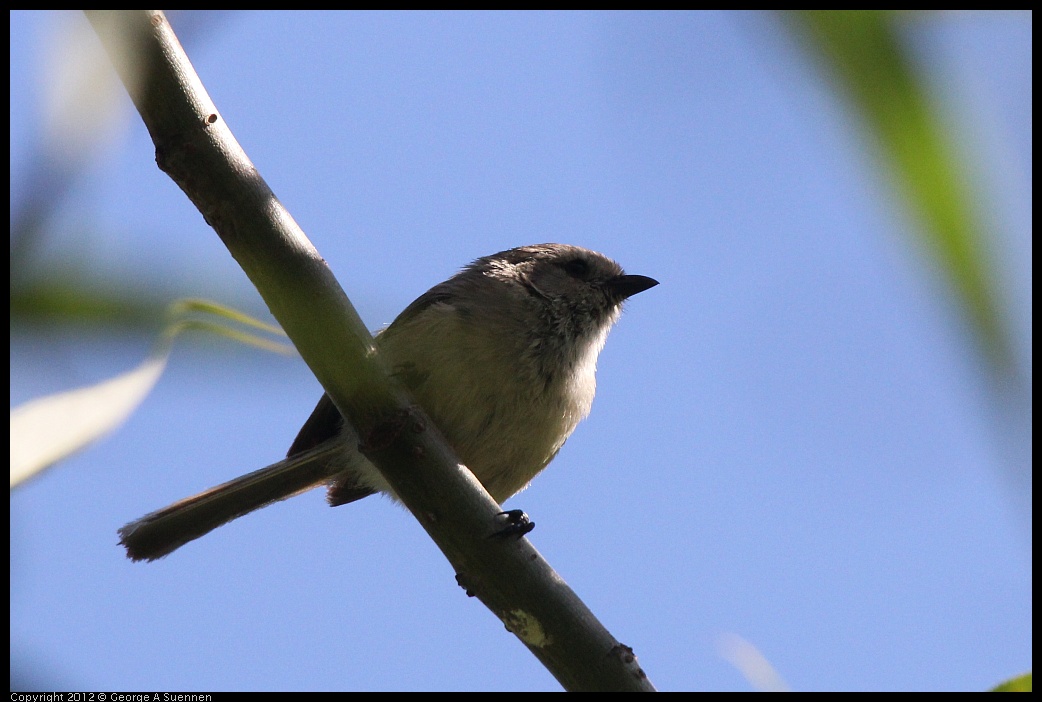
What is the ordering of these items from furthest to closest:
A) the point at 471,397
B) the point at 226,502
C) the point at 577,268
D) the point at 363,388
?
the point at 577,268, the point at 226,502, the point at 471,397, the point at 363,388

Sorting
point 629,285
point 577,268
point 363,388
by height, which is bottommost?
point 363,388

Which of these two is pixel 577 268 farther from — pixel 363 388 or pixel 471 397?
pixel 363 388

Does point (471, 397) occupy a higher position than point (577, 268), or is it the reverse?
point (577, 268)

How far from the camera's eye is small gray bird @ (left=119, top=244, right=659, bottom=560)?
364cm

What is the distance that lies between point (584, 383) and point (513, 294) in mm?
512

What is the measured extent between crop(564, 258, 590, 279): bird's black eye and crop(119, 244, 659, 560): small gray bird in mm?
283

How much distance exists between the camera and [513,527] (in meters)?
2.26

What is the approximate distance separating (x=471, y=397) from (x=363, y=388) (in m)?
1.42

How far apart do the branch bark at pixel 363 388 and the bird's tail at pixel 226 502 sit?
159 cm

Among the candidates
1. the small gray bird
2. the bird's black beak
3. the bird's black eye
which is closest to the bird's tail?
the small gray bird

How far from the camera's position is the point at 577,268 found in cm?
474

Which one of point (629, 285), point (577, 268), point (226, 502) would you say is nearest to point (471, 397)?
point (226, 502)

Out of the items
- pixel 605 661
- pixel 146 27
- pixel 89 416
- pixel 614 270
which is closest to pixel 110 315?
pixel 89 416

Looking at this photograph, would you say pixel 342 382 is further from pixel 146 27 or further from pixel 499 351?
pixel 499 351
